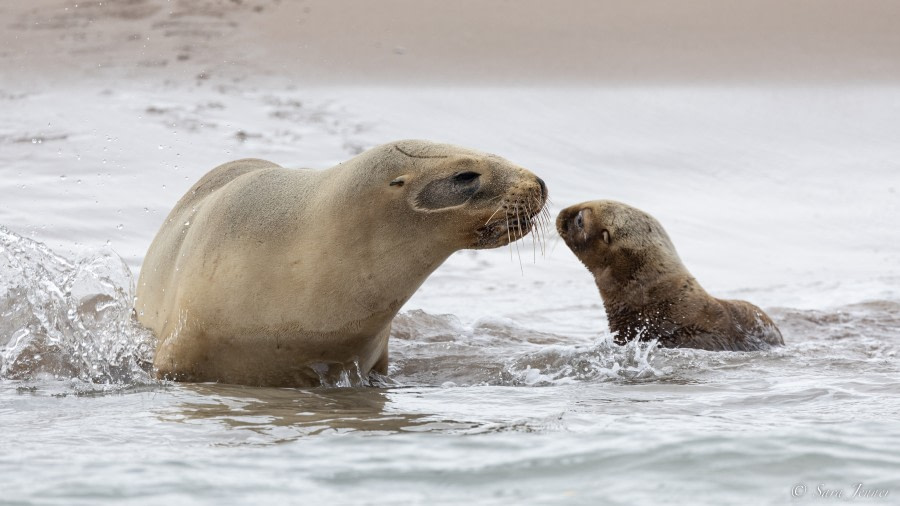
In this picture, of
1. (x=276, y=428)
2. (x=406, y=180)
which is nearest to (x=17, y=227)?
(x=406, y=180)

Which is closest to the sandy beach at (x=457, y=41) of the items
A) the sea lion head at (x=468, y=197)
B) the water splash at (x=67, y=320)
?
the water splash at (x=67, y=320)

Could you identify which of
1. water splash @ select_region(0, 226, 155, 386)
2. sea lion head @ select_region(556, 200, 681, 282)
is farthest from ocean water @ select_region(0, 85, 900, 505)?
sea lion head @ select_region(556, 200, 681, 282)

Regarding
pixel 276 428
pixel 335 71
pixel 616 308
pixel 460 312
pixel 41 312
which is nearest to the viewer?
pixel 276 428

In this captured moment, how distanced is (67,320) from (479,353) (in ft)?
6.26

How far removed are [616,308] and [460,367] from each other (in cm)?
103

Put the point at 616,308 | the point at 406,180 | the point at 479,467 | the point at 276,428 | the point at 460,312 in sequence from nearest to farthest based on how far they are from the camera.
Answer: the point at 479,467, the point at 276,428, the point at 406,180, the point at 616,308, the point at 460,312

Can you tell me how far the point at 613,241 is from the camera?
7051mm

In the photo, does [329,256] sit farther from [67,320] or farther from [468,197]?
[67,320]

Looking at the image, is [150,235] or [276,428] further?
[150,235]

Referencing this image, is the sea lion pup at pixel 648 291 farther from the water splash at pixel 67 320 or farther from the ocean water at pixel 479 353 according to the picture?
the water splash at pixel 67 320

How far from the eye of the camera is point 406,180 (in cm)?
528

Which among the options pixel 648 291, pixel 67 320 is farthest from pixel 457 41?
pixel 67 320

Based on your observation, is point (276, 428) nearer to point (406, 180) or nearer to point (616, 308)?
point (406, 180)

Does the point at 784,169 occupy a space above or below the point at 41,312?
above
